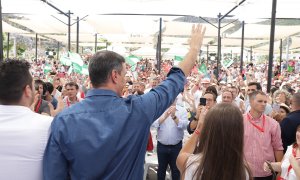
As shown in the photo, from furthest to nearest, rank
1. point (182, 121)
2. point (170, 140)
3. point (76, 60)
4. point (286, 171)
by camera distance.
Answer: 1. point (76, 60)
2. point (182, 121)
3. point (170, 140)
4. point (286, 171)

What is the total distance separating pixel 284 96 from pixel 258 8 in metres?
3.98

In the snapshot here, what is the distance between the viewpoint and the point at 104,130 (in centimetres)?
170

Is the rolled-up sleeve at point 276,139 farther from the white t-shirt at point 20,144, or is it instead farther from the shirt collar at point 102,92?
the white t-shirt at point 20,144

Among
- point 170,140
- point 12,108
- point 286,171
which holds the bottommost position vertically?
point 170,140

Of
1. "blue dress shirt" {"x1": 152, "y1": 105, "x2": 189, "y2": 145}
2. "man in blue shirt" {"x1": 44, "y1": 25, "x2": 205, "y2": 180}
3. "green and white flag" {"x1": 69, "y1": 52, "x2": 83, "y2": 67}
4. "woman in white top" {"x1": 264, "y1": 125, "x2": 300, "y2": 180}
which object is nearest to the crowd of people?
"man in blue shirt" {"x1": 44, "y1": 25, "x2": 205, "y2": 180}

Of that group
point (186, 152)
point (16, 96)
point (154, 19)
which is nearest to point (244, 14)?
point (154, 19)

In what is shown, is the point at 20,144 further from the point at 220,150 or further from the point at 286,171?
the point at 286,171

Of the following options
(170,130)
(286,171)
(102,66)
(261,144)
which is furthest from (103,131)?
(170,130)

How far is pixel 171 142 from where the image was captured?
516 centimetres

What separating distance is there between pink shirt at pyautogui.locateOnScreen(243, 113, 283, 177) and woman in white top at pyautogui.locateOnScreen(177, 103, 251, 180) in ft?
6.18

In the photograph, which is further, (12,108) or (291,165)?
(291,165)

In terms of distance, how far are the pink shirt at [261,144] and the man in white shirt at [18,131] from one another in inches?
104

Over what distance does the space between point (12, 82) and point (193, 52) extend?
0.94 meters

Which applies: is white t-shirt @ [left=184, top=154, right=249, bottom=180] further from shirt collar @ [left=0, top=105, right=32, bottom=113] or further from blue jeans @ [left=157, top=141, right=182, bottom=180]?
blue jeans @ [left=157, top=141, right=182, bottom=180]
